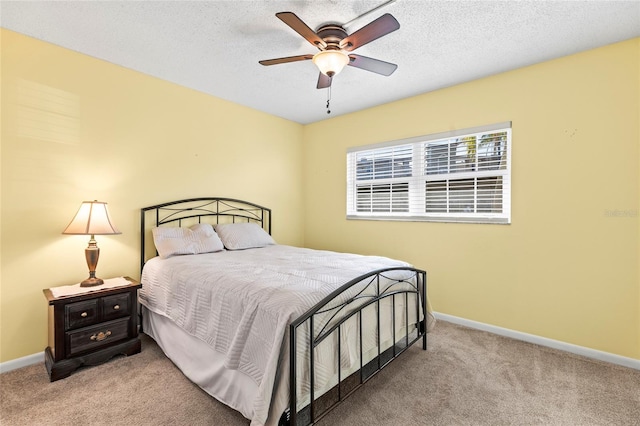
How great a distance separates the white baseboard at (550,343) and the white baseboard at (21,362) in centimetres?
374

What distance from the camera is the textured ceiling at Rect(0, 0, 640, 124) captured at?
203cm

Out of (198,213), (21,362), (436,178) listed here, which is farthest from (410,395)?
(21,362)

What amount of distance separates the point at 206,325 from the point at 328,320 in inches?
34.6

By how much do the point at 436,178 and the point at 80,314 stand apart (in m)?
3.54

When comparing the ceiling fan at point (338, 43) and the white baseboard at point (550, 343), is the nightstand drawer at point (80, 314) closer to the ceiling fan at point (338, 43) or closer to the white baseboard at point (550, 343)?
the ceiling fan at point (338, 43)

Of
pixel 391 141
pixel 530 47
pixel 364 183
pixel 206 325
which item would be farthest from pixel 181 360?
pixel 530 47

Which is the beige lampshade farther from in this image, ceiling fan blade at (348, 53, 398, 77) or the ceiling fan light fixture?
ceiling fan blade at (348, 53, 398, 77)

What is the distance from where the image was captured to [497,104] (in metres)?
3.00

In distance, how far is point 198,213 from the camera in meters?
3.53

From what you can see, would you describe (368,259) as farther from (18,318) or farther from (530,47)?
(18,318)

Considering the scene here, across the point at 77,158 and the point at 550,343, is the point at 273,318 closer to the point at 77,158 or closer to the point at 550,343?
the point at 77,158

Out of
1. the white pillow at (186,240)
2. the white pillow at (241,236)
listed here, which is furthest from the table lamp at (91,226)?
the white pillow at (241,236)

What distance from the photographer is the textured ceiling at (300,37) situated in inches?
80.0

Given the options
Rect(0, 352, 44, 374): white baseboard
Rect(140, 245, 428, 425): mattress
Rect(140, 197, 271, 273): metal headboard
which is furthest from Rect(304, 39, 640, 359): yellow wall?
Rect(0, 352, 44, 374): white baseboard
